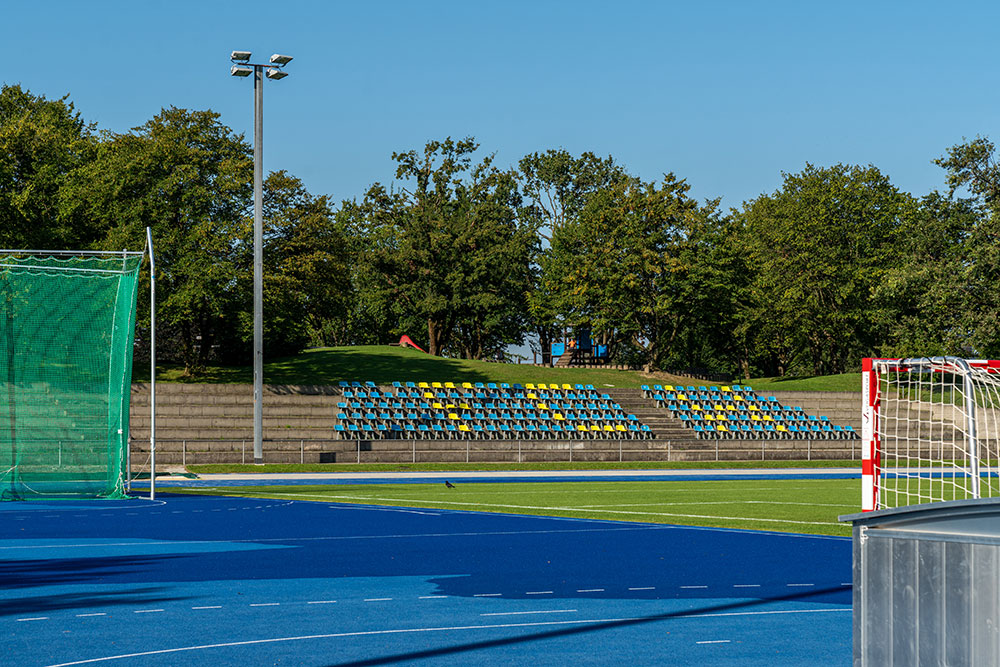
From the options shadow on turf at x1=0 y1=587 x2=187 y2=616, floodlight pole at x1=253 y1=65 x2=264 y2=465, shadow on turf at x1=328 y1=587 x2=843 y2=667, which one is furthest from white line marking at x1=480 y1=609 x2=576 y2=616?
floodlight pole at x1=253 y1=65 x2=264 y2=465

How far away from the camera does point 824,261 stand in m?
65.2

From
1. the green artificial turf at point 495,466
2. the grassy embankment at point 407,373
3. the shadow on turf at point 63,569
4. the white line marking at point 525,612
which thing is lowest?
the green artificial turf at point 495,466

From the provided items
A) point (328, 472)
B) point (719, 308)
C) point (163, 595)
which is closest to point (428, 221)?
point (719, 308)

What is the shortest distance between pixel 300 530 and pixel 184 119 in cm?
3076

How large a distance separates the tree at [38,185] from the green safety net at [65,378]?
2359 centimetres

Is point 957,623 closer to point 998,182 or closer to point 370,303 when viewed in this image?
point 998,182

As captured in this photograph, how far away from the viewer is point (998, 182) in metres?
51.4

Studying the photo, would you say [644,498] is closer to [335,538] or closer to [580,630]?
[335,538]

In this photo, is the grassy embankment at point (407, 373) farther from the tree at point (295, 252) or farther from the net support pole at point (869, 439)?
the net support pole at point (869, 439)

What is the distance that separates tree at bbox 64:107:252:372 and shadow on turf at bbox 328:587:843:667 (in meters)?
33.2

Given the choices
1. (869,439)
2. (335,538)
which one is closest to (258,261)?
(335,538)

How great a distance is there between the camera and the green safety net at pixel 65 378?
22000 mm

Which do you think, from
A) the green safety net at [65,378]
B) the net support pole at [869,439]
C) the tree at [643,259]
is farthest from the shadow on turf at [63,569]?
the tree at [643,259]

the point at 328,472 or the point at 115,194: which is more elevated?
the point at 115,194
